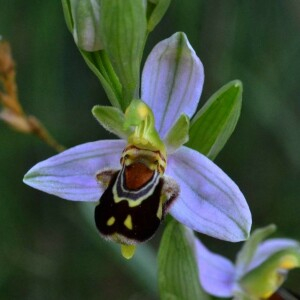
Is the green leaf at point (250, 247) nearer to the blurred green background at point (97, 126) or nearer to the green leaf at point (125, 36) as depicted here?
the green leaf at point (125, 36)


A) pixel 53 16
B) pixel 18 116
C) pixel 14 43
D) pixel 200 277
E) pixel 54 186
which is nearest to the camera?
pixel 54 186

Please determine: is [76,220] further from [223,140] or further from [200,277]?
[223,140]

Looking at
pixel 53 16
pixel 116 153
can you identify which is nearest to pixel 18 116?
pixel 116 153

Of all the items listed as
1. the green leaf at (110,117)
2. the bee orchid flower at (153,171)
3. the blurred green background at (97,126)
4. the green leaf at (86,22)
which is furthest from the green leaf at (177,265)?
the blurred green background at (97,126)

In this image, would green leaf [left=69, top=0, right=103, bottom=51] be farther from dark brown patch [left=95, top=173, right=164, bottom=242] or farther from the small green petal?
the small green petal

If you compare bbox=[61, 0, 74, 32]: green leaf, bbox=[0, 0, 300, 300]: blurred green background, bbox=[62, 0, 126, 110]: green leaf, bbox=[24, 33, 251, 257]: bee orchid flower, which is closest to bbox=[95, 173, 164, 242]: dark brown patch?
bbox=[24, 33, 251, 257]: bee orchid flower

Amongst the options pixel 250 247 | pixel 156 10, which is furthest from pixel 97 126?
pixel 156 10
